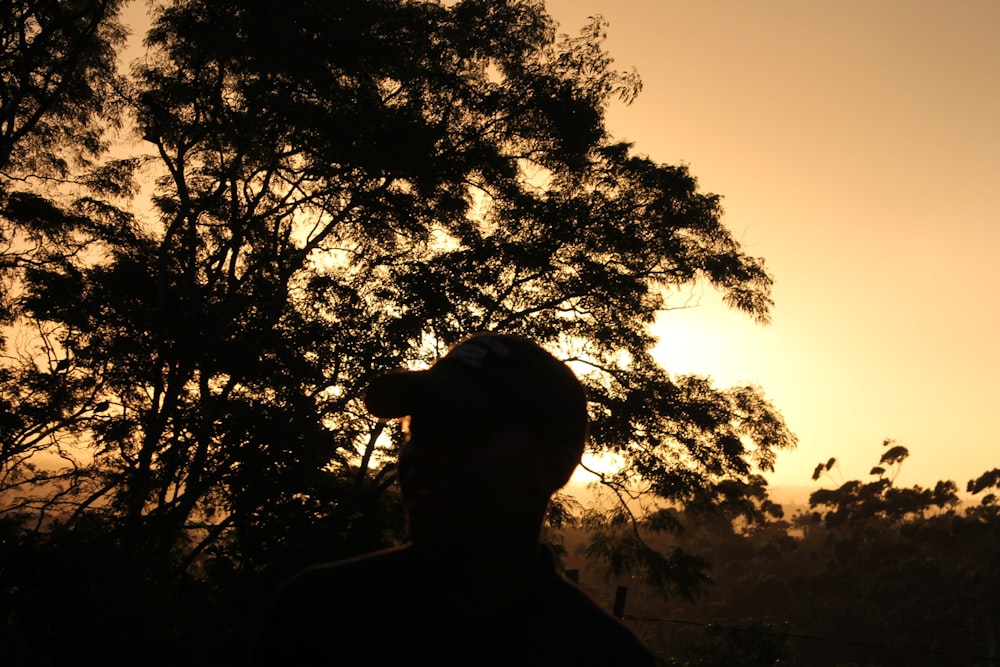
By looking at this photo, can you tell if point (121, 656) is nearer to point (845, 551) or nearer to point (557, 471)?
point (557, 471)

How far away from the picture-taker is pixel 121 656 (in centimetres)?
892

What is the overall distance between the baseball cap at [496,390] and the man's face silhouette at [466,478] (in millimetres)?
24

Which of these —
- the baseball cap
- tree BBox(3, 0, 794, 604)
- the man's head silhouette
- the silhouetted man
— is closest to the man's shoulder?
the silhouetted man

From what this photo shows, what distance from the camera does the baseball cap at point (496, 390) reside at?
1178 mm

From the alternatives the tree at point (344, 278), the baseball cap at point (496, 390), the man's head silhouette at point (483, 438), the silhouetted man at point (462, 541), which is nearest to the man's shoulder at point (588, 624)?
the silhouetted man at point (462, 541)

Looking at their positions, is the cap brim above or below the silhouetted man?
above

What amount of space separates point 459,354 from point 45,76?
56.3 feet

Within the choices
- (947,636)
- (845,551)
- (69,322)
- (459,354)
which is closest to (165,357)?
(69,322)

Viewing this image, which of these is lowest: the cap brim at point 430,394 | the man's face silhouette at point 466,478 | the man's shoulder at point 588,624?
the man's shoulder at point 588,624

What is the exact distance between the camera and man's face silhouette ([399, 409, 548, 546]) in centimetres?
114

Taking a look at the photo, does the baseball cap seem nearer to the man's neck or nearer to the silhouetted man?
the silhouetted man

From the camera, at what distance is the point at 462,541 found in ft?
3.78

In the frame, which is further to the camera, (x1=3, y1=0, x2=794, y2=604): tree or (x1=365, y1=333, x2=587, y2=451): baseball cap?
(x1=3, y1=0, x2=794, y2=604): tree

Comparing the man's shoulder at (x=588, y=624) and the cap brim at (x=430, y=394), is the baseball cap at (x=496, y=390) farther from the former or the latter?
the man's shoulder at (x=588, y=624)
